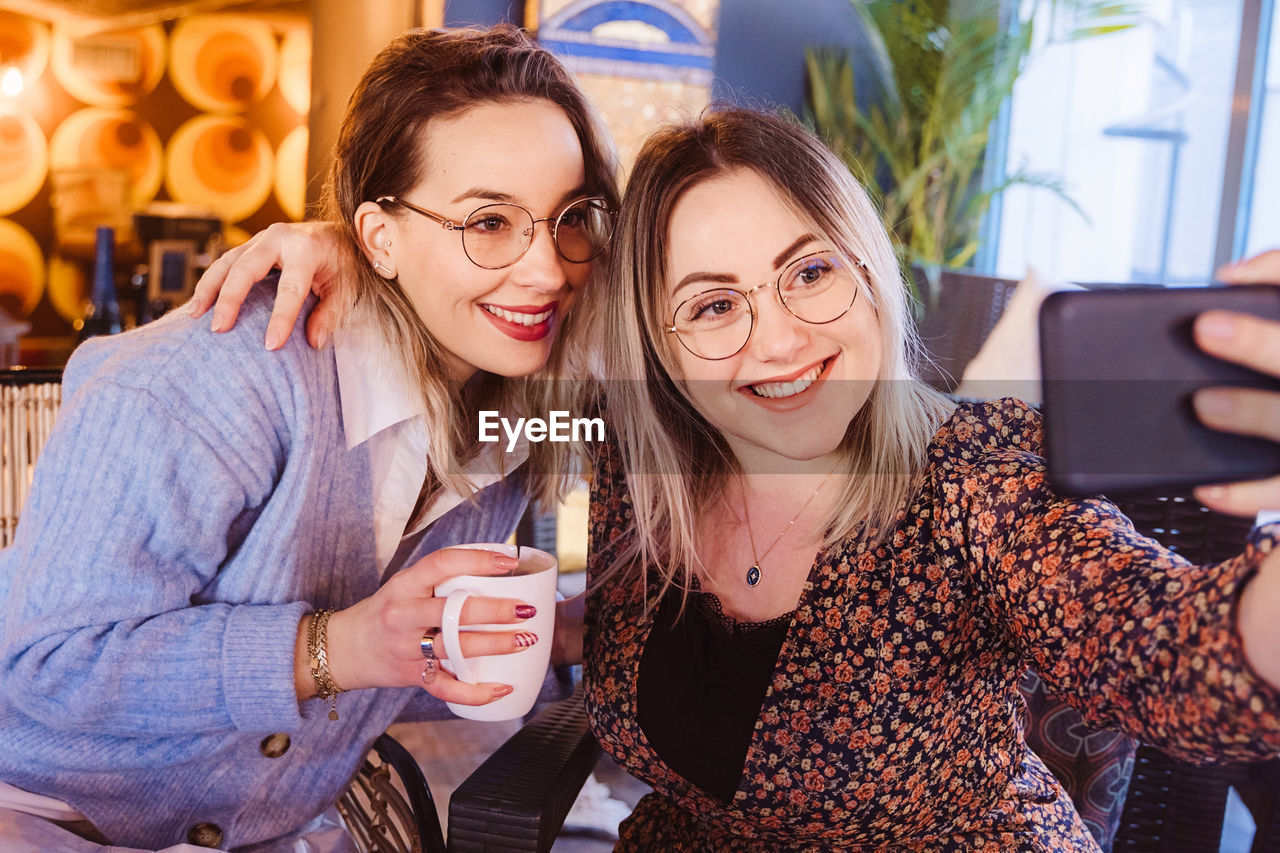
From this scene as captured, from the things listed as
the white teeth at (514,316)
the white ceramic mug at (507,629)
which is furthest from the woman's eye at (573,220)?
the white ceramic mug at (507,629)

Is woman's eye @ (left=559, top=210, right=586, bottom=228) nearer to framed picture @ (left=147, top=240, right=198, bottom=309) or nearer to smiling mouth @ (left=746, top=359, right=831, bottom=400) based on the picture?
smiling mouth @ (left=746, top=359, right=831, bottom=400)

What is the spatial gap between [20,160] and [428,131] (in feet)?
7.59

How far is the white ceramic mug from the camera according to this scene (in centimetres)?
83

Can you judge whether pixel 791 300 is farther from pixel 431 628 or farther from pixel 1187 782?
pixel 1187 782

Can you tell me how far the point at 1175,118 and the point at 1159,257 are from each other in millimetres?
543

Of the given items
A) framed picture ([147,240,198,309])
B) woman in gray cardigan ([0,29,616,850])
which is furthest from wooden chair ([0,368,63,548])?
framed picture ([147,240,198,309])

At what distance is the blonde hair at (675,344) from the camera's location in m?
1.02

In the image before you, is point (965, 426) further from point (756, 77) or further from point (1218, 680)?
point (756, 77)

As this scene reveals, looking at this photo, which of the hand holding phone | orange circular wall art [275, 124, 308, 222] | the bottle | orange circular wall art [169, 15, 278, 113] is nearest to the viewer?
the hand holding phone

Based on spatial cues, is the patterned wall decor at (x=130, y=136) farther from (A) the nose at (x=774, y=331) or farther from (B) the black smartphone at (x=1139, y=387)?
(B) the black smartphone at (x=1139, y=387)

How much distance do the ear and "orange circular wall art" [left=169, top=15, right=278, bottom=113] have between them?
2.18m

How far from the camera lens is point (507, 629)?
0.85 metres

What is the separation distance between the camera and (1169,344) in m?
0.55

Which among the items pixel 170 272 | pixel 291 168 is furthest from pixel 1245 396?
pixel 291 168
